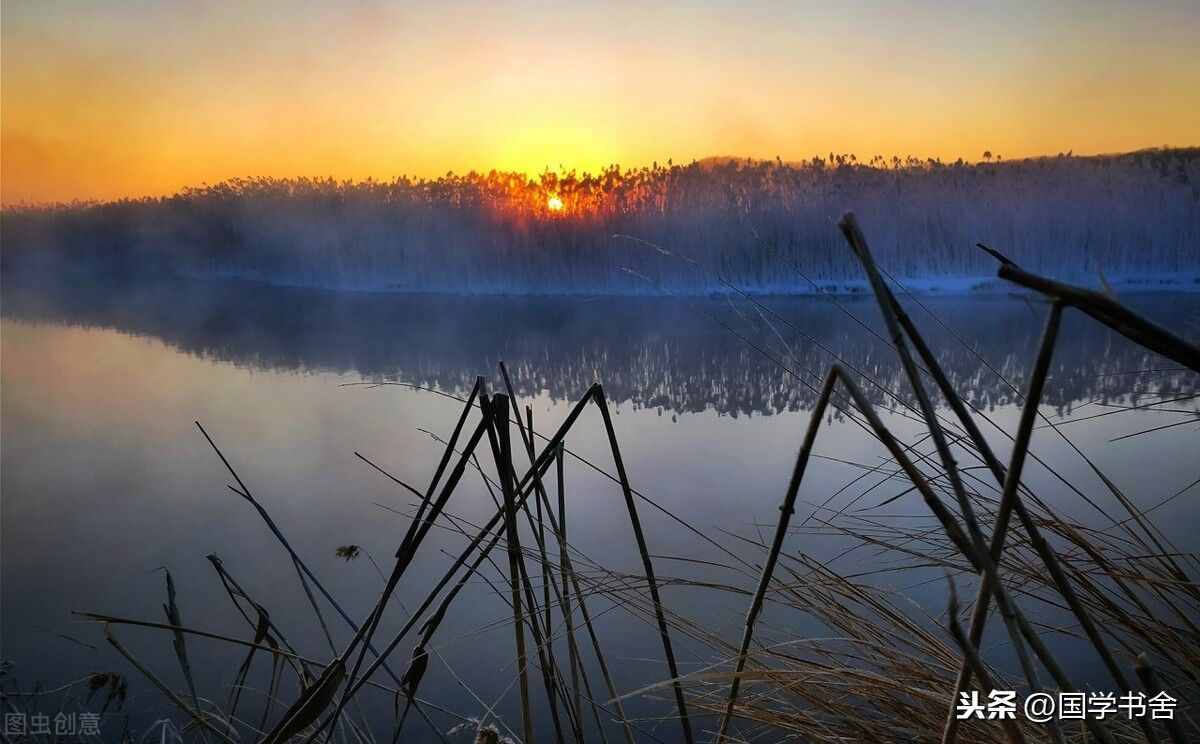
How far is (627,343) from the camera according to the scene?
10.2 feet

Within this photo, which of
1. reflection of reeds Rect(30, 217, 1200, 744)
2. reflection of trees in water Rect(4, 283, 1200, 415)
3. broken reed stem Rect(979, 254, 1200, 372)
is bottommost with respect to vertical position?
reflection of trees in water Rect(4, 283, 1200, 415)

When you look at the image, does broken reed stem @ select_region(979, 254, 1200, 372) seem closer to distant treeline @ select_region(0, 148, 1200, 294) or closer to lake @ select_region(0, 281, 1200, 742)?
lake @ select_region(0, 281, 1200, 742)

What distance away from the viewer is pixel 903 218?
3855 mm

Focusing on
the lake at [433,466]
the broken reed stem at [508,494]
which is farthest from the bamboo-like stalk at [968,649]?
the broken reed stem at [508,494]

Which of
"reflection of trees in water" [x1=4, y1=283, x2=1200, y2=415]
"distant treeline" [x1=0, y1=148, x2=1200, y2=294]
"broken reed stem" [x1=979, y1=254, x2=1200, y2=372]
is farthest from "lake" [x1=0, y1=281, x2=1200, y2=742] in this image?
"distant treeline" [x1=0, y1=148, x2=1200, y2=294]

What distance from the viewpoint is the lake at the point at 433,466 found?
0.99m

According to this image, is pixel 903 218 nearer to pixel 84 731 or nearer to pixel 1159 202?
pixel 1159 202

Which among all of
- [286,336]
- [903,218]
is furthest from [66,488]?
[903,218]

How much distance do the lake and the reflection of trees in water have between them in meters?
0.02

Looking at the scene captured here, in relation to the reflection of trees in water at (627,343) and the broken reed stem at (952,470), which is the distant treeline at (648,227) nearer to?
the reflection of trees in water at (627,343)

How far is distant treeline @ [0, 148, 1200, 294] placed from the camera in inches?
147

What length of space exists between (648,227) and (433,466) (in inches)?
132

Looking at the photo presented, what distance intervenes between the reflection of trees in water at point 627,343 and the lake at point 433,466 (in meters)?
0.02

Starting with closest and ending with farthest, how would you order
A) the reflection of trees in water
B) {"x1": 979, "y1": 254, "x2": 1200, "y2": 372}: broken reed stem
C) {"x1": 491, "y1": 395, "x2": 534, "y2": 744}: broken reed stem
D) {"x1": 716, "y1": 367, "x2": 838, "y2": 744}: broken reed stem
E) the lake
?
{"x1": 979, "y1": 254, "x2": 1200, "y2": 372}: broken reed stem → {"x1": 716, "y1": 367, "x2": 838, "y2": 744}: broken reed stem → {"x1": 491, "y1": 395, "x2": 534, "y2": 744}: broken reed stem → the lake → the reflection of trees in water
